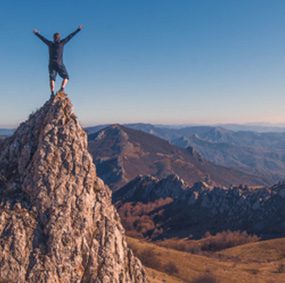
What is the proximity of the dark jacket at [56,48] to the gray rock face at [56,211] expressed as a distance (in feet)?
11.1

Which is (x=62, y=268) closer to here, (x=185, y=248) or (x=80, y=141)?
(x=80, y=141)

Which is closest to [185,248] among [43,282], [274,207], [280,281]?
[280,281]

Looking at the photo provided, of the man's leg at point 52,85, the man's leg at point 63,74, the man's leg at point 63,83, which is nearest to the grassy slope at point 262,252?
the man's leg at point 63,83

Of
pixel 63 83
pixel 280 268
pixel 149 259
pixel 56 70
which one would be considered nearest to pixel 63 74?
pixel 56 70

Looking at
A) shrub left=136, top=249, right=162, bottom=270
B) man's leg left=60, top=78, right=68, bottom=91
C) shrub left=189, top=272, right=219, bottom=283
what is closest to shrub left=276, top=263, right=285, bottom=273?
shrub left=189, top=272, right=219, bottom=283

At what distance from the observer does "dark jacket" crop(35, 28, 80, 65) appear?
3164cm

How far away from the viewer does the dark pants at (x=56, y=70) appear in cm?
3238

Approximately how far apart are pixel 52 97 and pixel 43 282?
52.1 feet

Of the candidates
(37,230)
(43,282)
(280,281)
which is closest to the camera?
(43,282)

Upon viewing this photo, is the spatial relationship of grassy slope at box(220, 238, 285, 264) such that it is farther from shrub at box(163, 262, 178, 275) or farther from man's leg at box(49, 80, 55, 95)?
man's leg at box(49, 80, 55, 95)

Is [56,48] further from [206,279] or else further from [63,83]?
[206,279]

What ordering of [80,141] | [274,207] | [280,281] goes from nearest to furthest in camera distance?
1. [80,141]
2. [280,281]
3. [274,207]

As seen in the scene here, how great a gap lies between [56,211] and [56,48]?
46.0 feet

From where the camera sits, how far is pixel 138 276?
1308 inches
